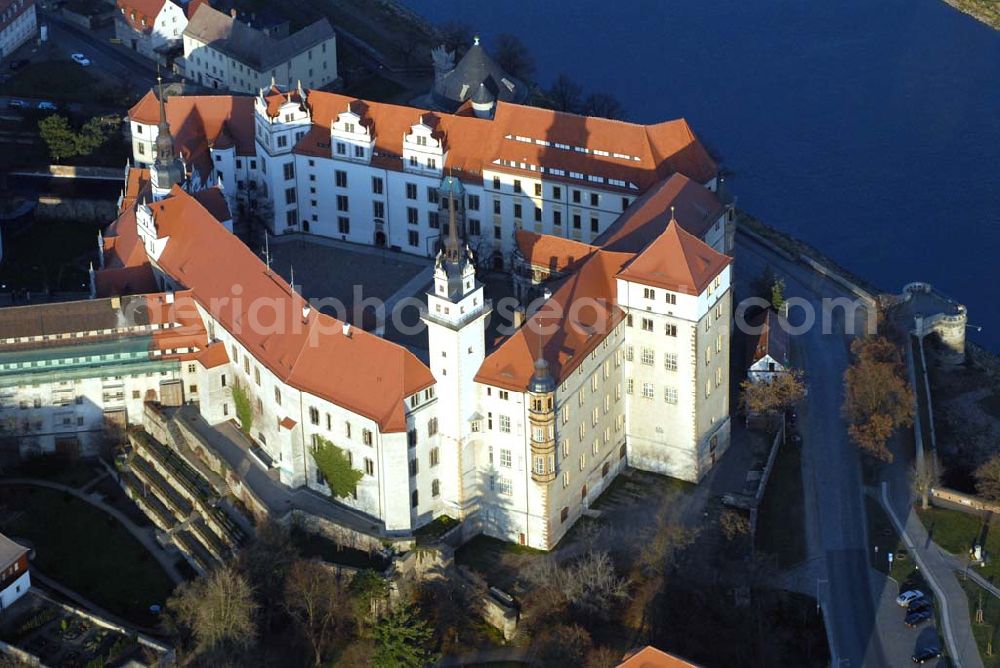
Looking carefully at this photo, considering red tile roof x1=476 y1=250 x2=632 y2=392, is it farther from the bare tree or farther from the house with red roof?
the house with red roof

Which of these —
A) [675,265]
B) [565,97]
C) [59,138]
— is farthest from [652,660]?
[565,97]

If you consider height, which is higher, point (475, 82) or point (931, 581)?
point (475, 82)

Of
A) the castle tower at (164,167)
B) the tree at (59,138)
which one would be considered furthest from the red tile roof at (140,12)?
the castle tower at (164,167)

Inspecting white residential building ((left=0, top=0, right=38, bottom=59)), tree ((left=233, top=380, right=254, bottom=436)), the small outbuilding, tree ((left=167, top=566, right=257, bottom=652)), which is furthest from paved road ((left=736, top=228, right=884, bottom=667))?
white residential building ((left=0, top=0, right=38, bottom=59))

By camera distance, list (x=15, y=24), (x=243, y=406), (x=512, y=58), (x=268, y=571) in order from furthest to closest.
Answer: (x=15, y=24) < (x=512, y=58) < (x=243, y=406) < (x=268, y=571)

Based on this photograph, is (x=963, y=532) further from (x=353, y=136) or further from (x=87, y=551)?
(x=353, y=136)

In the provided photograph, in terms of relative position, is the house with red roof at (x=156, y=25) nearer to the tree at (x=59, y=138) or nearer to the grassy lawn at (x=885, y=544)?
the tree at (x=59, y=138)
